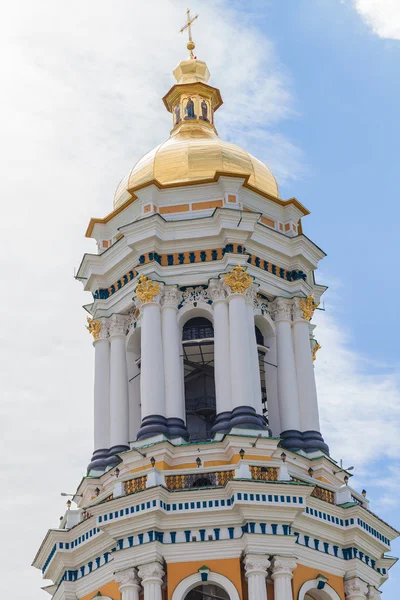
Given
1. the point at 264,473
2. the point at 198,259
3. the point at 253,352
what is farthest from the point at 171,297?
the point at 264,473

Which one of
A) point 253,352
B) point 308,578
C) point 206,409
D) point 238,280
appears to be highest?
point 238,280

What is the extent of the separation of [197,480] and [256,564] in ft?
6.58

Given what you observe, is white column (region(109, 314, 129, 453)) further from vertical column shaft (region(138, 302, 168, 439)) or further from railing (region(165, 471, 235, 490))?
railing (region(165, 471, 235, 490))

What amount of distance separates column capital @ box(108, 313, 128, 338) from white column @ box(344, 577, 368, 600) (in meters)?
6.91

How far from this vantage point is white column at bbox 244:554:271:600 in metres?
23.7

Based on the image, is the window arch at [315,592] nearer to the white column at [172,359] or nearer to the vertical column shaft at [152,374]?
the white column at [172,359]

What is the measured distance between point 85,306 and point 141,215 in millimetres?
2481

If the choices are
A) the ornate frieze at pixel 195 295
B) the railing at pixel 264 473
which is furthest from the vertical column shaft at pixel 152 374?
the railing at pixel 264 473

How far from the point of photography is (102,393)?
93.4 ft

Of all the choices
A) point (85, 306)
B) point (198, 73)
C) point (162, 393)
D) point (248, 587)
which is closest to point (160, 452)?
point (162, 393)

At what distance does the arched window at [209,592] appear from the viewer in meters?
25.0

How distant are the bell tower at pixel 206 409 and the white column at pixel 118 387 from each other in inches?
1.0

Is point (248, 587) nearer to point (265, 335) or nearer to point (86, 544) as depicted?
point (86, 544)

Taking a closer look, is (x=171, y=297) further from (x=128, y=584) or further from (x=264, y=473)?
(x=128, y=584)
